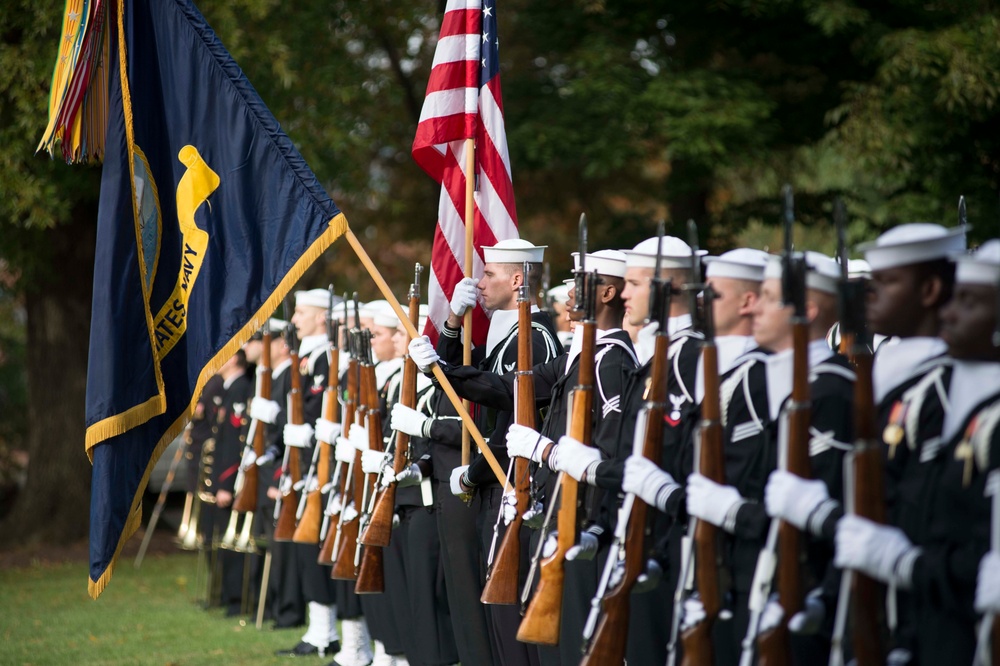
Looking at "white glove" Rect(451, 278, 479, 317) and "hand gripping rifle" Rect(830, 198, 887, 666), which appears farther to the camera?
"white glove" Rect(451, 278, 479, 317)

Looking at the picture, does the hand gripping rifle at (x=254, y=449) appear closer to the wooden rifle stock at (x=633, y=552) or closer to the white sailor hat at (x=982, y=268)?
the wooden rifle stock at (x=633, y=552)

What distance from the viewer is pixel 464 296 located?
20.5 feet

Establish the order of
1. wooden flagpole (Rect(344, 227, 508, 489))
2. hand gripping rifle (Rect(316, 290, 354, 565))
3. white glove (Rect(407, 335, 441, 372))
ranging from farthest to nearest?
hand gripping rifle (Rect(316, 290, 354, 565)) < white glove (Rect(407, 335, 441, 372)) < wooden flagpole (Rect(344, 227, 508, 489))

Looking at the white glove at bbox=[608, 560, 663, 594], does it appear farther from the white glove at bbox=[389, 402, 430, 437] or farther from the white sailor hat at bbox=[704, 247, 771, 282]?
the white glove at bbox=[389, 402, 430, 437]

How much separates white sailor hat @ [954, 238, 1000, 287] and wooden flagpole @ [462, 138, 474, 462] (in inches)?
126

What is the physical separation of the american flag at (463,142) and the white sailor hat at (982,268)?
12.2 feet

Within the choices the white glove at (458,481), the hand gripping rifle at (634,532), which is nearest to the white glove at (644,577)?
the hand gripping rifle at (634,532)

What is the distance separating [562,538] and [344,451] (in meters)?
3.50

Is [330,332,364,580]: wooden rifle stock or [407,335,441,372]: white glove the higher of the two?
[407,335,441,372]: white glove

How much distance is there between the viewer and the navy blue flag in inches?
231

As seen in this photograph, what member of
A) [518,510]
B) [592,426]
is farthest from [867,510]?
[518,510]

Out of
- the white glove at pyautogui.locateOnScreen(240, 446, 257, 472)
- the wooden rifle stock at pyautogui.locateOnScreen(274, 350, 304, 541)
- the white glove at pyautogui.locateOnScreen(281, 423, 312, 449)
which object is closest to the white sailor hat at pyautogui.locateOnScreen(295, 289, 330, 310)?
the wooden rifle stock at pyautogui.locateOnScreen(274, 350, 304, 541)

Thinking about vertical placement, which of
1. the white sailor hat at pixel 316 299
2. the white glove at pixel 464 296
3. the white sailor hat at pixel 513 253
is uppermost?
the white sailor hat at pixel 316 299

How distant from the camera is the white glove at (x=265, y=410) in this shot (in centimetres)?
974
